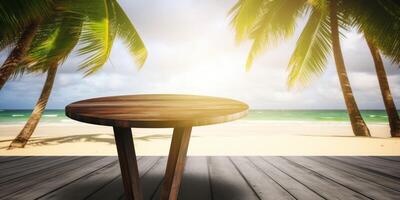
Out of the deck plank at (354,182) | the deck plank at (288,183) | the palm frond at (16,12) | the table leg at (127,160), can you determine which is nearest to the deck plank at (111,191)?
the table leg at (127,160)

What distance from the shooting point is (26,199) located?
173 centimetres

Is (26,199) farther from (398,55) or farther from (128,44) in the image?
(398,55)

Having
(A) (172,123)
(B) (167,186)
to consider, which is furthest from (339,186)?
(A) (172,123)

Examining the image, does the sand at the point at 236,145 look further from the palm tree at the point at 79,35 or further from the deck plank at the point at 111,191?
the deck plank at the point at 111,191

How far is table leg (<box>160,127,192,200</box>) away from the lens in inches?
49.6

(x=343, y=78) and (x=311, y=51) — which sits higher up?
(x=311, y=51)

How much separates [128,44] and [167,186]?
567 cm

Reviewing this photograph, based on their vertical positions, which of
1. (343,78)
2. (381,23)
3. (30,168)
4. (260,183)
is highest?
(381,23)

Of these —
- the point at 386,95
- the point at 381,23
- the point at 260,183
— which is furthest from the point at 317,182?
the point at 386,95

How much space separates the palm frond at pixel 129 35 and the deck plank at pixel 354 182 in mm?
4896

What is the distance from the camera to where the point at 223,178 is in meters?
2.25

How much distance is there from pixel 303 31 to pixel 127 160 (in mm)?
7310

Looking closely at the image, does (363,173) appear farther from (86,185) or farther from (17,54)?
(17,54)

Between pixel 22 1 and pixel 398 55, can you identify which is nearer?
pixel 22 1
